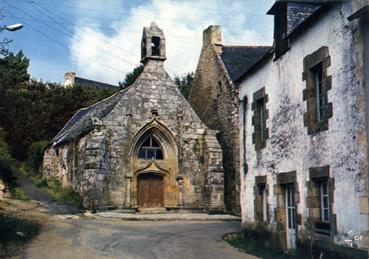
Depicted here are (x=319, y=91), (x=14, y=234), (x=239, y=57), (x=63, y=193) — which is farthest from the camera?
(x=239, y=57)

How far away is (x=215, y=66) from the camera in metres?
26.7

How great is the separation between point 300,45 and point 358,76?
2854mm

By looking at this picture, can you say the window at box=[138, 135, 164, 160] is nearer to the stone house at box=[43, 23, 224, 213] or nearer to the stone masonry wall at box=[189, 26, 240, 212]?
the stone house at box=[43, 23, 224, 213]

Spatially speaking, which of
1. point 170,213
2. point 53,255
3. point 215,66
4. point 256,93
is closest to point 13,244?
point 53,255

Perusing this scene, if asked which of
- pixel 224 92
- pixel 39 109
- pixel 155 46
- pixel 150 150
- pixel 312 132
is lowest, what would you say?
pixel 312 132

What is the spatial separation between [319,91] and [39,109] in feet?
94.7

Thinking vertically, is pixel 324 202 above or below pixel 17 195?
below

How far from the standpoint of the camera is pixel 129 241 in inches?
534

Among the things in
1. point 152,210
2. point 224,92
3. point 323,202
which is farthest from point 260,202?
point 224,92

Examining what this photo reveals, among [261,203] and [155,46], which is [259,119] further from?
[155,46]

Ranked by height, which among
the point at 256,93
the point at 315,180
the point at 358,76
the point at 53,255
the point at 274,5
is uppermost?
the point at 274,5

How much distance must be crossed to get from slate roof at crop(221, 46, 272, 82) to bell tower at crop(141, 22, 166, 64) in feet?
11.6

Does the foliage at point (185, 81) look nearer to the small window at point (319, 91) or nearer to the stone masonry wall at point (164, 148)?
the stone masonry wall at point (164, 148)

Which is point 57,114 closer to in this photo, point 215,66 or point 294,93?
point 215,66
